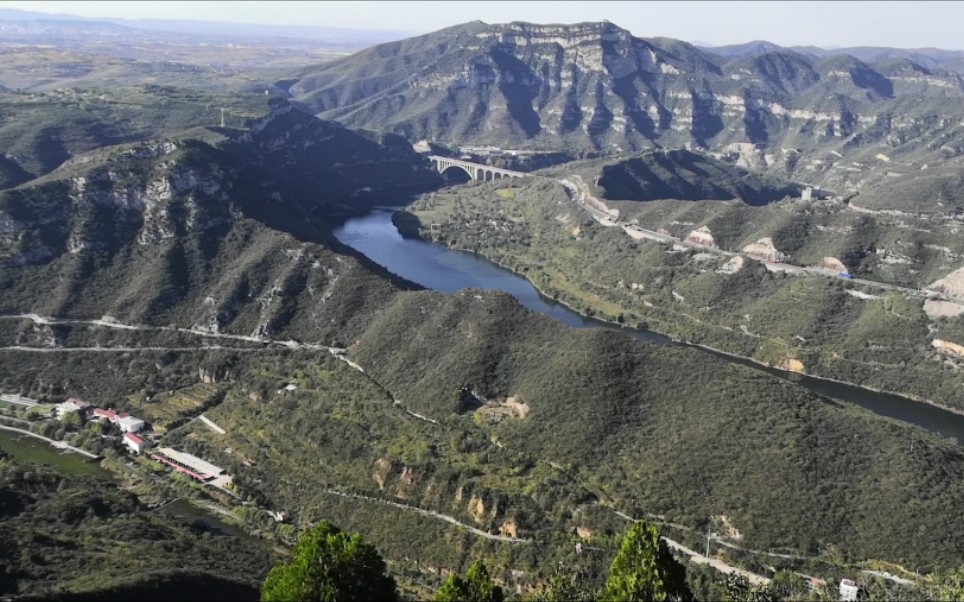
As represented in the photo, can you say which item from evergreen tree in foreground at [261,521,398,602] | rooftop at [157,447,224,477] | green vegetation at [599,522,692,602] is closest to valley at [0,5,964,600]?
rooftop at [157,447,224,477]

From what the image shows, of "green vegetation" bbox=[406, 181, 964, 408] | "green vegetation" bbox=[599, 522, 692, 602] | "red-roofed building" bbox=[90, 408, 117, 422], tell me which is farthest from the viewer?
"green vegetation" bbox=[406, 181, 964, 408]

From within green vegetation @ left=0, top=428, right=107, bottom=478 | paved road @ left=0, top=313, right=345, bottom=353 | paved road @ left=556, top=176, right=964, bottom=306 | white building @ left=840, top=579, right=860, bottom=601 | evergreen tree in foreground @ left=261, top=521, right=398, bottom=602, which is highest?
evergreen tree in foreground @ left=261, top=521, right=398, bottom=602

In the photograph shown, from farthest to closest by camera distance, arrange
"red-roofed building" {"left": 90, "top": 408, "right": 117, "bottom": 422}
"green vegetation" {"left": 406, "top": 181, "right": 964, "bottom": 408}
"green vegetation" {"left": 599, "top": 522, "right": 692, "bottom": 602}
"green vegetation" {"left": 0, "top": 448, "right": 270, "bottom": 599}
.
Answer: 1. "green vegetation" {"left": 406, "top": 181, "right": 964, "bottom": 408}
2. "red-roofed building" {"left": 90, "top": 408, "right": 117, "bottom": 422}
3. "green vegetation" {"left": 0, "top": 448, "right": 270, "bottom": 599}
4. "green vegetation" {"left": 599, "top": 522, "right": 692, "bottom": 602}

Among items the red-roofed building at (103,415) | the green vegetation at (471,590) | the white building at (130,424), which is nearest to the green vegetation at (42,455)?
the white building at (130,424)

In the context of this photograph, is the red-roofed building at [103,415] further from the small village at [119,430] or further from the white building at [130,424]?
the white building at [130,424]

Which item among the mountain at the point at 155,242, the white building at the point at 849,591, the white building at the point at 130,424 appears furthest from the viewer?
the mountain at the point at 155,242

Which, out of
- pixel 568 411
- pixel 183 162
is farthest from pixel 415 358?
pixel 183 162

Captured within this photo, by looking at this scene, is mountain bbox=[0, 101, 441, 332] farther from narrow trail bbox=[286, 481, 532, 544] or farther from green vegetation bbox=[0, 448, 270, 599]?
narrow trail bbox=[286, 481, 532, 544]
